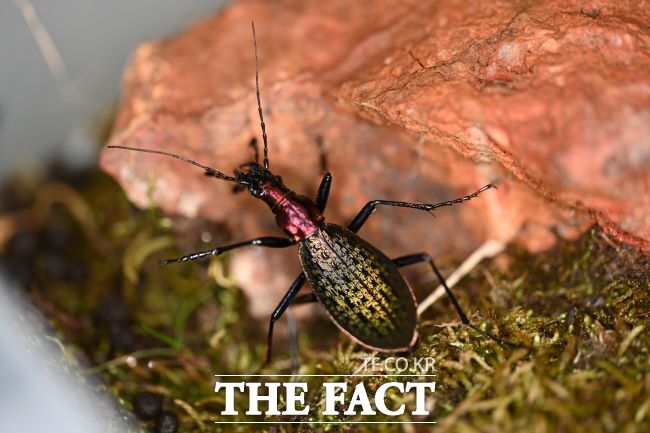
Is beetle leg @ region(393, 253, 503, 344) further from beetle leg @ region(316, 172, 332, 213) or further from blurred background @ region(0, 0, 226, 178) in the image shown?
blurred background @ region(0, 0, 226, 178)

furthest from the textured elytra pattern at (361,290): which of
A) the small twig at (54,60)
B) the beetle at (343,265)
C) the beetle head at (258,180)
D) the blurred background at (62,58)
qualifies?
the small twig at (54,60)

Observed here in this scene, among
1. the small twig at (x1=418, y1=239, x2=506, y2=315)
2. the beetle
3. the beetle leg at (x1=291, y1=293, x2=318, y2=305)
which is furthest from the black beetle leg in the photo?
the small twig at (x1=418, y1=239, x2=506, y2=315)

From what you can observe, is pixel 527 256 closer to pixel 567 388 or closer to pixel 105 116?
pixel 567 388

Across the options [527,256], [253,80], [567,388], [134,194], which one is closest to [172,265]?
[134,194]

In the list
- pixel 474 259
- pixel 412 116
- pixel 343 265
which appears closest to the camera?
pixel 412 116

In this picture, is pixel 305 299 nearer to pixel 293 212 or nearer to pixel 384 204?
pixel 293 212

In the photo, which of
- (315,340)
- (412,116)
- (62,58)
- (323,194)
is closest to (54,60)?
(62,58)
